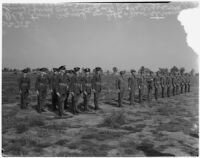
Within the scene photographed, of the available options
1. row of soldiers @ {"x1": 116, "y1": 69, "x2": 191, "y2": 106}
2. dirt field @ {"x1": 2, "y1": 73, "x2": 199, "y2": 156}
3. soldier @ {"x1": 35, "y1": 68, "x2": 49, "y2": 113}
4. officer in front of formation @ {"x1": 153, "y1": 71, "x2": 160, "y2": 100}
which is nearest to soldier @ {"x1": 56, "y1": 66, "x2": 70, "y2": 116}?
soldier @ {"x1": 35, "y1": 68, "x2": 49, "y2": 113}

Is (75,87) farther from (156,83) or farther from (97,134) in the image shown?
(156,83)

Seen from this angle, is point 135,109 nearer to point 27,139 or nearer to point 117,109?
point 117,109

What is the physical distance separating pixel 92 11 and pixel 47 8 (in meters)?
1.81

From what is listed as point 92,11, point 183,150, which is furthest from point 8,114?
point 183,150

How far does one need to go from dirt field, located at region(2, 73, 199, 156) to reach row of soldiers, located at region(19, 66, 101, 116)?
633mm

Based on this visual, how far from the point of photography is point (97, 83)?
14.3m

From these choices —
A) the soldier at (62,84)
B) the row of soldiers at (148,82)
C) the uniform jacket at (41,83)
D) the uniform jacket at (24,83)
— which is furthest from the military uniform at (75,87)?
the row of soldiers at (148,82)

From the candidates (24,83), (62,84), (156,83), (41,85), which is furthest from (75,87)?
(156,83)

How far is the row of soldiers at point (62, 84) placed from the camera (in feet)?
42.4

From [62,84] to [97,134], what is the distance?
3971 millimetres

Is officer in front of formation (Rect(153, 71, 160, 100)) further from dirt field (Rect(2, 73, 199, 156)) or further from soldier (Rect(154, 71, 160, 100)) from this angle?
dirt field (Rect(2, 73, 199, 156))

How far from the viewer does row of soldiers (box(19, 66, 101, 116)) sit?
12914 millimetres

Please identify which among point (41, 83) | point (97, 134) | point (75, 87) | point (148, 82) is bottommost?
point (97, 134)

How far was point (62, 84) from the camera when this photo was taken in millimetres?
12883
